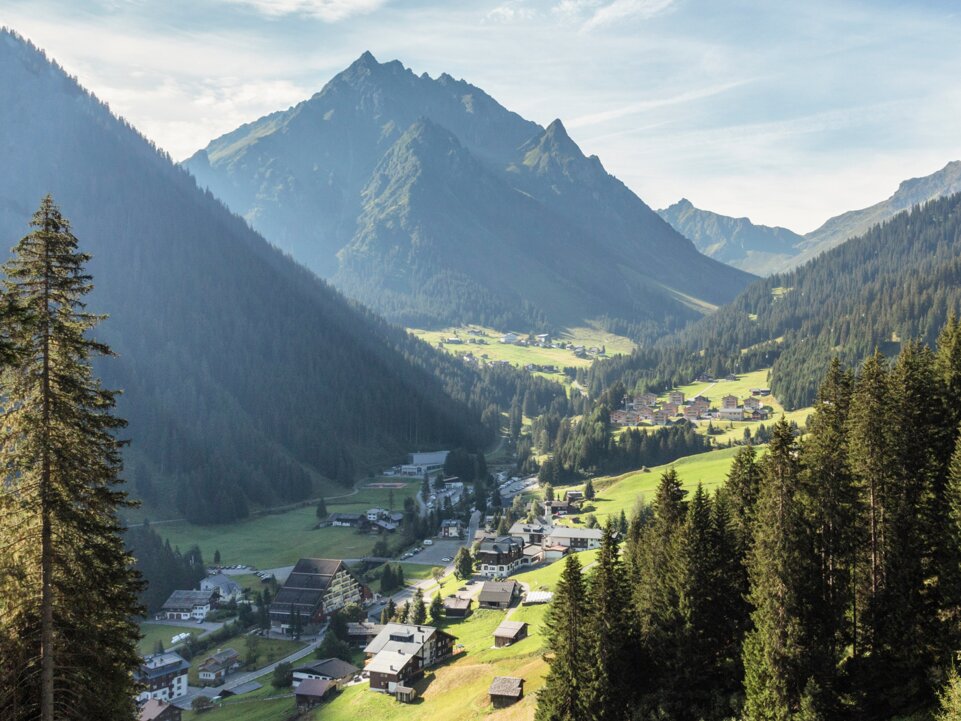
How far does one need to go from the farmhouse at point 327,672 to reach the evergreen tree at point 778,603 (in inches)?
2292

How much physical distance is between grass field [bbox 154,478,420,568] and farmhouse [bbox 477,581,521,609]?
45.7 meters

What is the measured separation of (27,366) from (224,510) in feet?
534

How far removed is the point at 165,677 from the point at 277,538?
69403 mm

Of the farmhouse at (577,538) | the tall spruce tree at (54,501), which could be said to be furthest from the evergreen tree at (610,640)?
the farmhouse at (577,538)

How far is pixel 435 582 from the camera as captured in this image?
121 metres

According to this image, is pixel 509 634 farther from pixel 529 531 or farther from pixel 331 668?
pixel 529 531

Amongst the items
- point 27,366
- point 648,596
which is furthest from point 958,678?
point 27,366

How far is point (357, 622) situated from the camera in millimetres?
105000

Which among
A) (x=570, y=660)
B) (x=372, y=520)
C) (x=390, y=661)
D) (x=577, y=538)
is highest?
(x=570, y=660)

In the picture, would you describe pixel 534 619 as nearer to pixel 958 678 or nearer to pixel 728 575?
pixel 728 575

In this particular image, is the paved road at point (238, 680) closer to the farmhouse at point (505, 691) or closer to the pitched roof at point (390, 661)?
the pitched roof at point (390, 661)

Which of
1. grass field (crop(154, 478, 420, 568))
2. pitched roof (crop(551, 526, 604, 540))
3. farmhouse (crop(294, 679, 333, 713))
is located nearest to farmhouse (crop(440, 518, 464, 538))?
grass field (crop(154, 478, 420, 568))

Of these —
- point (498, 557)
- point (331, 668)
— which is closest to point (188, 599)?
point (331, 668)

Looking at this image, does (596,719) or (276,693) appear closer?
(596,719)
